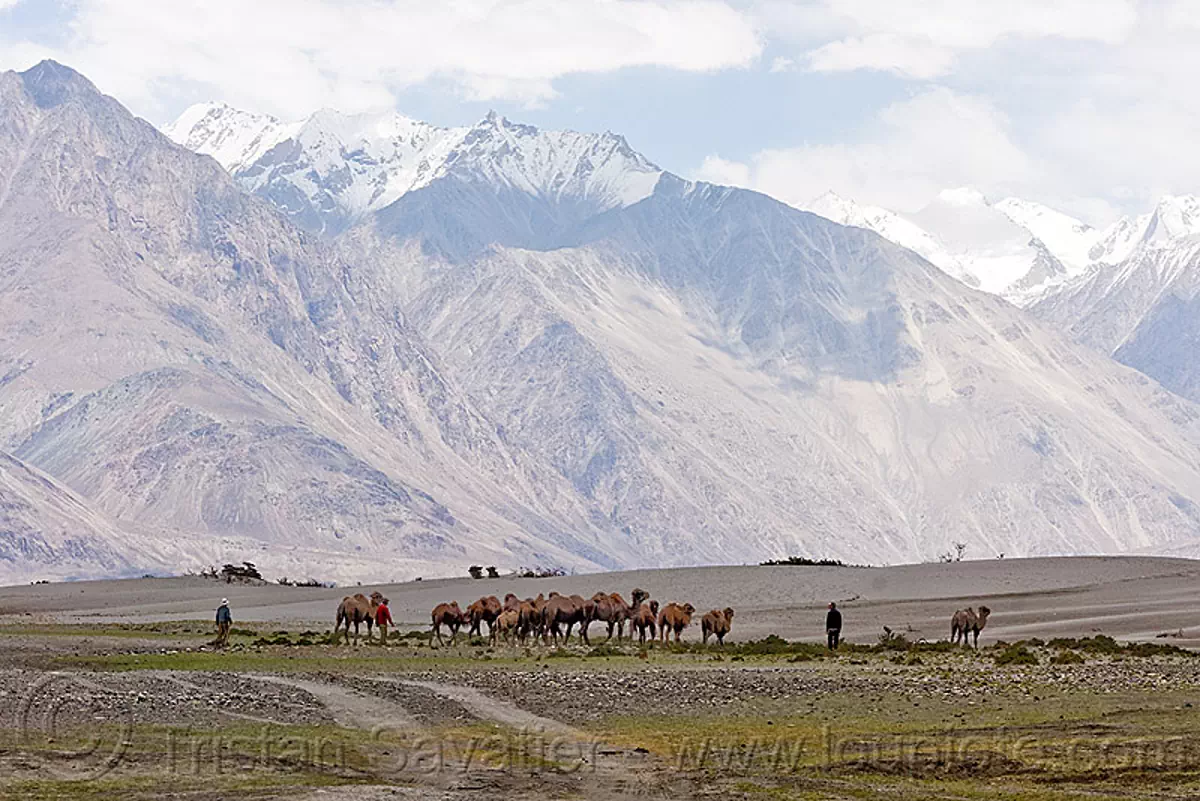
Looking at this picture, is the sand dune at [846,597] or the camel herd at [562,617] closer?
the camel herd at [562,617]

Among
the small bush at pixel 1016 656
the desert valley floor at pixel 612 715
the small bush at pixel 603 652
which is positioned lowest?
the desert valley floor at pixel 612 715

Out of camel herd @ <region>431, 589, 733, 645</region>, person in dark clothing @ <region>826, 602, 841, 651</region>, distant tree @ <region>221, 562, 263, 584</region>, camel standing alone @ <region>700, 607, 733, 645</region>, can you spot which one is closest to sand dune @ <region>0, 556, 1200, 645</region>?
distant tree @ <region>221, 562, 263, 584</region>

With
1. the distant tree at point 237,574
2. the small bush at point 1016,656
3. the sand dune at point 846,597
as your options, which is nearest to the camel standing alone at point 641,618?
the sand dune at point 846,597

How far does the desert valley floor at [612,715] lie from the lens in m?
25.1

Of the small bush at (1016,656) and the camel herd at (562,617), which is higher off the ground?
the camel herd at (562,617)

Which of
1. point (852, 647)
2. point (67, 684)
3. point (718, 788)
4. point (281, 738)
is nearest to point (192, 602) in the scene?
point (852, 647)

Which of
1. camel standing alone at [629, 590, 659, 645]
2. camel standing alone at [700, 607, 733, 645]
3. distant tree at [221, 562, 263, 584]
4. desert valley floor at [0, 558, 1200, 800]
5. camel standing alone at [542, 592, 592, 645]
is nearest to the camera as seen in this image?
desert valley floor at [0, 558, 1200, 800]

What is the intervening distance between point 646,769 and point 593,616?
29.5m

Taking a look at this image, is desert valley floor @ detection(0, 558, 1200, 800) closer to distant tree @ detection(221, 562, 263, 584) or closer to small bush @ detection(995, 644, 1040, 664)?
small bush @ detection(995, 644, 1040, 664)

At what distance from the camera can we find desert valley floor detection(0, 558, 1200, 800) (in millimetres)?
25078

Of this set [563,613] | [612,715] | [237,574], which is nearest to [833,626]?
[563,613]

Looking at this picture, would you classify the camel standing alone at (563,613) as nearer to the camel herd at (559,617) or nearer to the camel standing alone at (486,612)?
the camel herd at (559,617)

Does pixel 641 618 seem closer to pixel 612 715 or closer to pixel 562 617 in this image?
pixel 562 617

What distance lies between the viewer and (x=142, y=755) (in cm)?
2664
